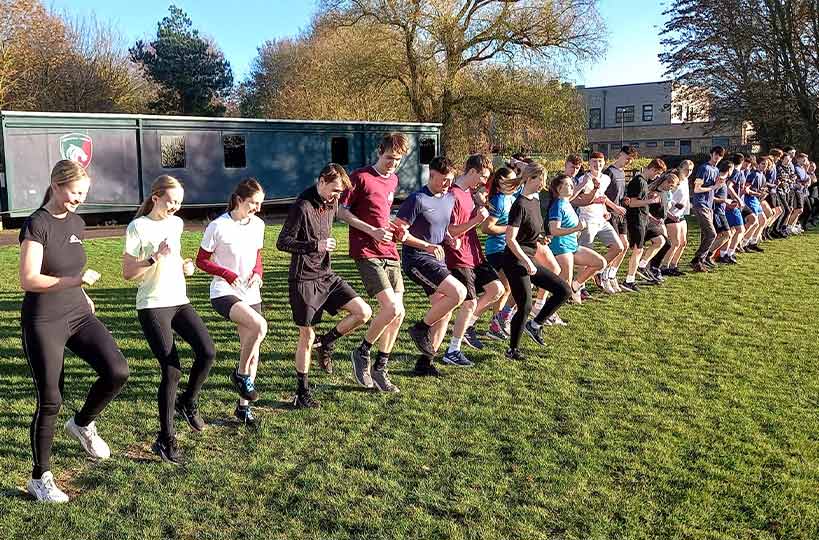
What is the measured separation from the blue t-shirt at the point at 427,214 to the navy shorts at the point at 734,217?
8485 mm

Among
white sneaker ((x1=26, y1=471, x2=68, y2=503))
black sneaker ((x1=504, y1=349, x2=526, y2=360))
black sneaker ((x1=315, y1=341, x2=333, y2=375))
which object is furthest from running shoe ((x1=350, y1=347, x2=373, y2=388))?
white sneaker ((x1=26, y1=471, x2=68, y2=503))

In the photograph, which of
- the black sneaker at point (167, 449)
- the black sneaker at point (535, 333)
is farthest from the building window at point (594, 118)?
the black sneaker at point (167, 449)

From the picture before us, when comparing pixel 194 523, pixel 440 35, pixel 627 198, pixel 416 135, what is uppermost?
pixel 440 35

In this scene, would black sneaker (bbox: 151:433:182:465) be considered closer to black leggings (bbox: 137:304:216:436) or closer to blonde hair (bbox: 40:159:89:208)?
black leggings (bbox: 137:304:216:436)

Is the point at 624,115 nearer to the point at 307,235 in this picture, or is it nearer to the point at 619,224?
the point at 619,224

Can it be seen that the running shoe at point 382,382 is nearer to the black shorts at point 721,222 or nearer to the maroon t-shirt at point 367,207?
the maroon t-shirt at point 367,207

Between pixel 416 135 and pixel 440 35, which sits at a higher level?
pixel 440 35

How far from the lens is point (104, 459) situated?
446cm

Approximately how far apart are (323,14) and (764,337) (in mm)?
26332

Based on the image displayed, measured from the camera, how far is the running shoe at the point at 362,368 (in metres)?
A: 5.89

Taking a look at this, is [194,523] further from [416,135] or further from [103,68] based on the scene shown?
[103,68]

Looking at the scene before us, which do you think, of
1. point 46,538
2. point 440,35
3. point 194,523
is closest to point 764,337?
point 194,523

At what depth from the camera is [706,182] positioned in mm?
12422

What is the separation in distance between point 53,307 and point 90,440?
1.01m
